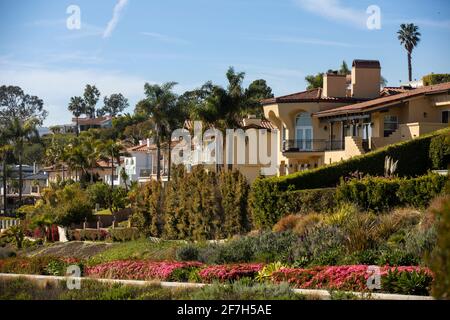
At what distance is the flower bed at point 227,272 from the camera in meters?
22.3

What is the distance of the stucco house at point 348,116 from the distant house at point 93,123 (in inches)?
4053

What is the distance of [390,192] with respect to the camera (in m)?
32.8

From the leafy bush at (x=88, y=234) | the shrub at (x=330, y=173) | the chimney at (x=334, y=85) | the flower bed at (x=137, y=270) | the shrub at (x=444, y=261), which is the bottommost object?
the leafy bush at (x=88, y=234)

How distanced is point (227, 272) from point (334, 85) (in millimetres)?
33118

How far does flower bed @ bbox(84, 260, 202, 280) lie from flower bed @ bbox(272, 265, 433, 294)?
3649 millimetres

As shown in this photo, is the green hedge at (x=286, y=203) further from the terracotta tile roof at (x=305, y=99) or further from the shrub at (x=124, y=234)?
the terracotta tile roof at (x=305, y=99)

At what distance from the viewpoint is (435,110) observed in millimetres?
45844

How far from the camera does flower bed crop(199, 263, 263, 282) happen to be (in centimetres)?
2233

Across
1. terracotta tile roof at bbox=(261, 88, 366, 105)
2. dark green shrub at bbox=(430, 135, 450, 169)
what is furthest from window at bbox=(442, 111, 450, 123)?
terracotta tile roof at bbox=(261, 88, 366, 105)

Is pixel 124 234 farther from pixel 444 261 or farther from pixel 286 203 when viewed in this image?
pixel 444 261

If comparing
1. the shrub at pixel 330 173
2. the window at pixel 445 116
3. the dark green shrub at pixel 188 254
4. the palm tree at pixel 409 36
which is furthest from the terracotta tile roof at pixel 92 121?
the dark green shrub at pixel 188 254

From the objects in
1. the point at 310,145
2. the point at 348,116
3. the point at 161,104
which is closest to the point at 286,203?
the point at 348,116
